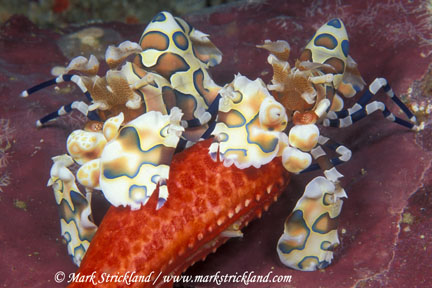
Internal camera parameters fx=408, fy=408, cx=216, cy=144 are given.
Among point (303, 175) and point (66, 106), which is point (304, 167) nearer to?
point (303, 175)

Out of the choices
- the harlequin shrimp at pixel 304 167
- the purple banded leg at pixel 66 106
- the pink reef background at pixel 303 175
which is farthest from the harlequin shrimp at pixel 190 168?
the purple banded leg at pixel 66 106

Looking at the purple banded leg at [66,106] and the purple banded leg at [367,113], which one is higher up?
the purple banded leg at [367,113]

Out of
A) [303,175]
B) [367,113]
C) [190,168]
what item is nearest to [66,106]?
[190,168]

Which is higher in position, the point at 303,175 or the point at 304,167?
the point at 304,167

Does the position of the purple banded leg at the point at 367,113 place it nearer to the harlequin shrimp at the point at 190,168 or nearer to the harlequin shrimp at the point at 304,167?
the harlequin shrimp at the point at 190,168

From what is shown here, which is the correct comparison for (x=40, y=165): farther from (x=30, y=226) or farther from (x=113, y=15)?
(x=113, y=15)

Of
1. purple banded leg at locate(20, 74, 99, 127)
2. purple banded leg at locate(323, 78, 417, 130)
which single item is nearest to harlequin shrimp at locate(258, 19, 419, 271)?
purple banded leg at locate(323, 78, 417, 130)
